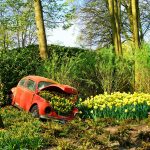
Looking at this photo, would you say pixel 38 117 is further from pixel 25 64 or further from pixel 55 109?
pixel 25 64

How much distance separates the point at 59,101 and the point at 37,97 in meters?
0.68

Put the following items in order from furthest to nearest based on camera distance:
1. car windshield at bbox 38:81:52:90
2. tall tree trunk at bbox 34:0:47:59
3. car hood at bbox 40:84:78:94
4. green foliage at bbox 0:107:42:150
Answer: tall tree trunk at bbox 34:0:47:59, car windshield at bbox 38:81:52:90, car hood at bbox 40:84:78:94, green foliage at bbox 0:107:42:150

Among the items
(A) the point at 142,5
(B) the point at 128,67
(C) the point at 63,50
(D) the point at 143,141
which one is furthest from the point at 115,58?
(A) the point at 142,5

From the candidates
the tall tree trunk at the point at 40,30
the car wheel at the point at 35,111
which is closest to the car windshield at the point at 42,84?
the car wheel at the point at 35,111

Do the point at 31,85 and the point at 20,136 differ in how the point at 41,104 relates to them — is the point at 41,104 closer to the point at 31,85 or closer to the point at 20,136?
the point at 31,85

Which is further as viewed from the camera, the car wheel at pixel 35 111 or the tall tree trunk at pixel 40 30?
the tall tree trunk at pixel 40 30

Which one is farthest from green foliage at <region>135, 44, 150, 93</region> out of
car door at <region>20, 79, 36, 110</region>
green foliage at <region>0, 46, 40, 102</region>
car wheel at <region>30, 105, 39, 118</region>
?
car wheel at <region>30, 105, 39, 118</region>

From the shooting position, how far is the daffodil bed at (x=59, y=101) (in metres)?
12.7

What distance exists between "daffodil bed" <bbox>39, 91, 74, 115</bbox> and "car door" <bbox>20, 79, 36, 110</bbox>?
0.48m

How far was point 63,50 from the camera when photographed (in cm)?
2039

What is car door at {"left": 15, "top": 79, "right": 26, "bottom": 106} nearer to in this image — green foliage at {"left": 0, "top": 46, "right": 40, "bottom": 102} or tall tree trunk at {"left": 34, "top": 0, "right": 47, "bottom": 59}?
green foliage at {"left": 0, "top": 46, "right": 40, "bottom": 102}

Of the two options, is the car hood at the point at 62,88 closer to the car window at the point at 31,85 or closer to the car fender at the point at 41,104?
the car window at the point at 31,85

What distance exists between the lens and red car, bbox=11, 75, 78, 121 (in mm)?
12570

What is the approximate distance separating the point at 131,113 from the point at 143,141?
11.4 ft
